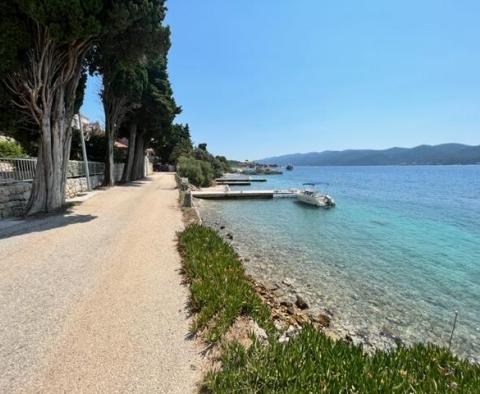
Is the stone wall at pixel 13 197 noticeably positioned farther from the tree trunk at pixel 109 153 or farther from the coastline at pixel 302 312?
the tree trunk at pixel 109 153

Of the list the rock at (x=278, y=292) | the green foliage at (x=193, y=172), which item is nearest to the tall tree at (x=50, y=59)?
the rock at (x=278, y=292)

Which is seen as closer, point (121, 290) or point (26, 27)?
point (121, 290)

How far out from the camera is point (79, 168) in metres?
20.6

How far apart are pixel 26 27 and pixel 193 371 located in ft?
41.5

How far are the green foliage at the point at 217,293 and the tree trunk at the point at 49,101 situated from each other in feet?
28.0

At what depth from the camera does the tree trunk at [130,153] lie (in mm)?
29530

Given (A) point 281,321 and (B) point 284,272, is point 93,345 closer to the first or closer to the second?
(A) point 281,321

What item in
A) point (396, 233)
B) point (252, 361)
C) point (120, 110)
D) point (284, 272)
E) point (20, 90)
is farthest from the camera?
point (120, 110)

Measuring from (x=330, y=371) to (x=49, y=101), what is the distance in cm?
1348

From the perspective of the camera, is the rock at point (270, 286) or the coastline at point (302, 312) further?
the rock at point (270, 286)

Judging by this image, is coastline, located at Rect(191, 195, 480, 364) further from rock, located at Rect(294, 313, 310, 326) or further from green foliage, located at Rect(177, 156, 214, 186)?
green foliage, located at Rect(177, 156, 214, 186)

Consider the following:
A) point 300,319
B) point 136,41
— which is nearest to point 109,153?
point 136,41

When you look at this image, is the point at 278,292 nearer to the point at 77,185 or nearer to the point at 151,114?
the point at 77,185

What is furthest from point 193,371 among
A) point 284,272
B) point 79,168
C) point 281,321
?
point 79,168
